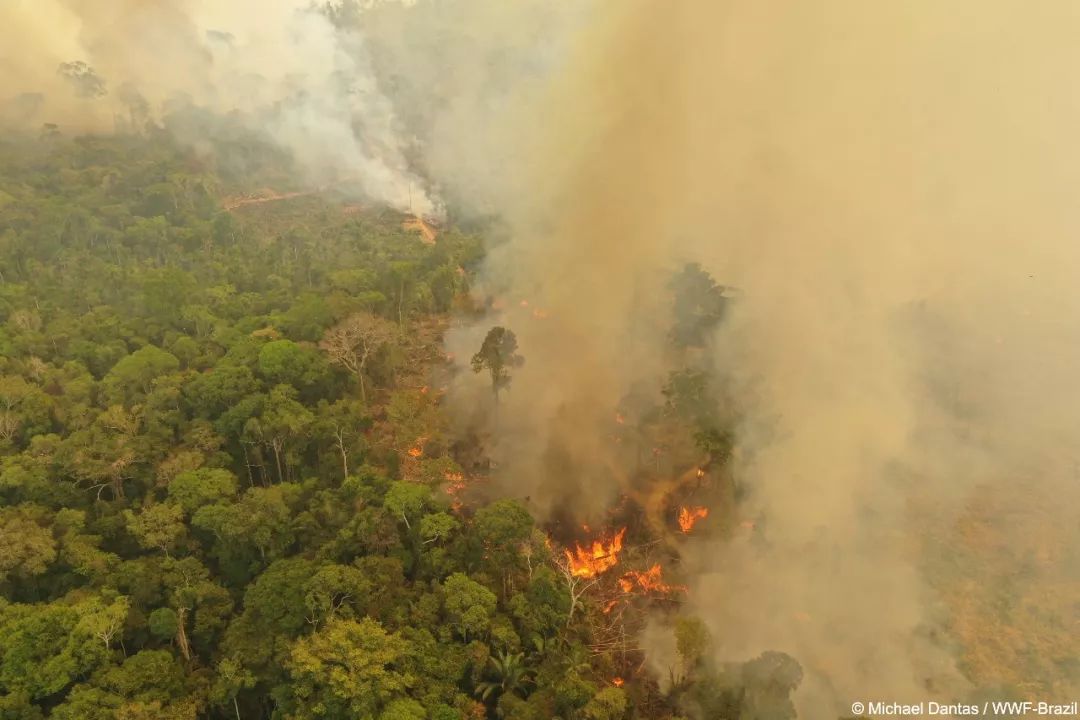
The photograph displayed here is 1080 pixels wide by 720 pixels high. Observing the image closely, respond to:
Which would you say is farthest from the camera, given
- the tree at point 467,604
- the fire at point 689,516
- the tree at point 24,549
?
the fire at point 689,516

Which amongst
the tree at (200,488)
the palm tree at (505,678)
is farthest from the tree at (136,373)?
the palm tree at (505,678)

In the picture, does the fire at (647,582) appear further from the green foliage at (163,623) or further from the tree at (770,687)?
the green foliage at (163,623)

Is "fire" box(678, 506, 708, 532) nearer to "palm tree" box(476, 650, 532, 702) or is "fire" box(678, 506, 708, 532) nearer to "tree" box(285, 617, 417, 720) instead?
"palm tree" box(476, 650, 532, 702)

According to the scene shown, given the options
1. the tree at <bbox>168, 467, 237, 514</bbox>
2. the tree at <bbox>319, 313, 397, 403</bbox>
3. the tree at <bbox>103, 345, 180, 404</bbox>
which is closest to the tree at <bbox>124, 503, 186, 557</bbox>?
the tree at <bbox>168, 467, 237, 514</bbox>

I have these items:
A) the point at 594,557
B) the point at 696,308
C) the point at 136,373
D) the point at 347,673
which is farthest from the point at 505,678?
the point at 136,373

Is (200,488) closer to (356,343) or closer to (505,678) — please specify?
(356,343)

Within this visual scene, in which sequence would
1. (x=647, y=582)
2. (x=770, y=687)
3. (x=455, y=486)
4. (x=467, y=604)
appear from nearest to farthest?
(x=770, y=687)
(x=467, y=604)
(x=647, y=582)
(x=455, y=486)
